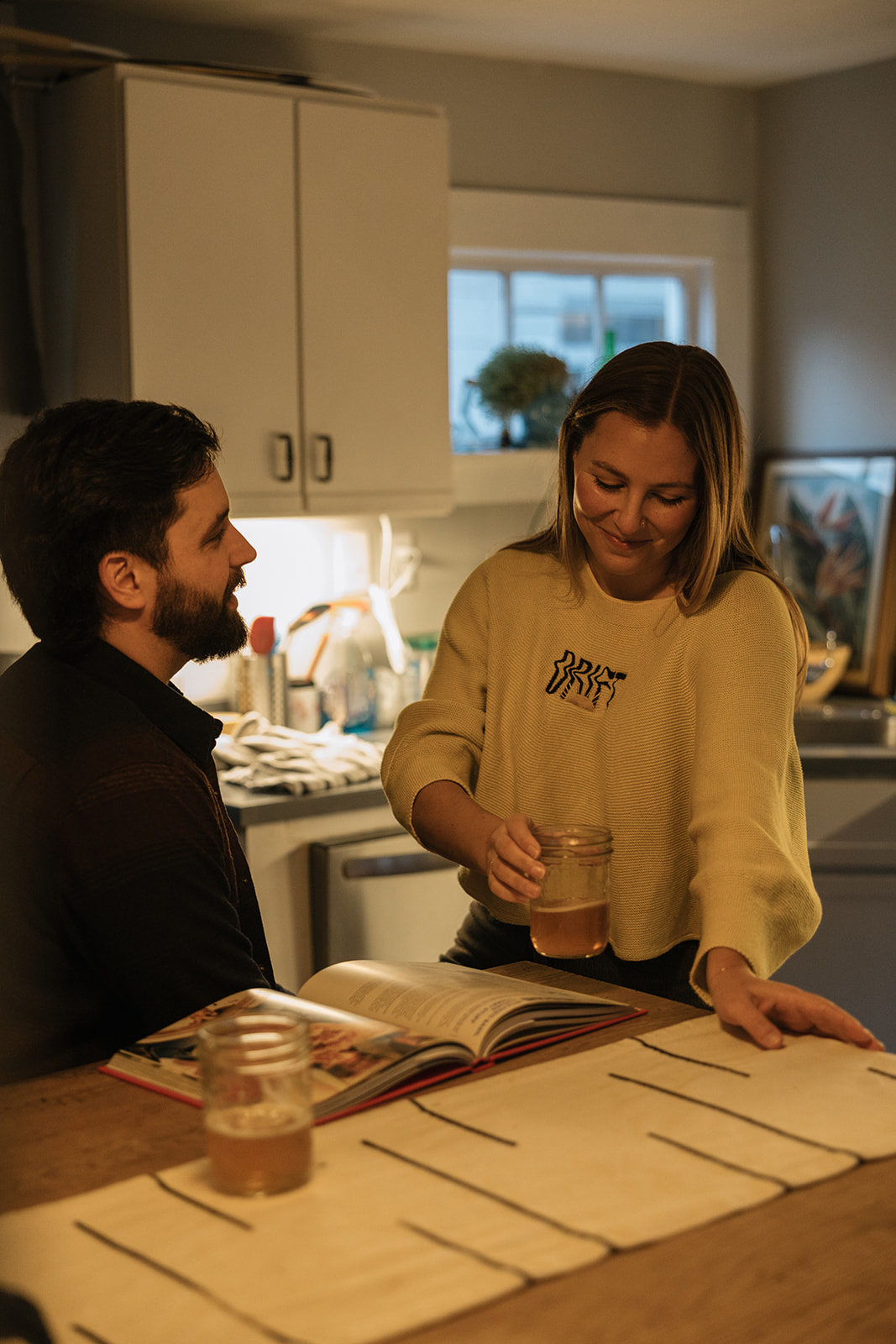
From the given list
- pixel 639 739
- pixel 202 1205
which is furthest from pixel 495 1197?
pixel 639 739

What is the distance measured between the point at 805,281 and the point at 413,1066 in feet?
10.9

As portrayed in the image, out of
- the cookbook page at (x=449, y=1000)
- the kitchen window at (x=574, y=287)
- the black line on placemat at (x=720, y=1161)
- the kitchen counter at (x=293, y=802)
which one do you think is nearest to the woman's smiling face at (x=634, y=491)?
the cookbook page at (x=449, y=1000)

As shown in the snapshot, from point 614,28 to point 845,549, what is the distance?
1404mm

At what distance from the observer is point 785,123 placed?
13.2 ft

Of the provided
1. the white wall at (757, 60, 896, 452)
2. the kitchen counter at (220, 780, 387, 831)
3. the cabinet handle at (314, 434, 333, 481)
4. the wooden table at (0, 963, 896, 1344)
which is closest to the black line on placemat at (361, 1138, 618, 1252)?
the wooden table at (0, 963, 896, 1344)

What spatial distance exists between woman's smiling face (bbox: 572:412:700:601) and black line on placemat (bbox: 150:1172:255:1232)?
0.91m

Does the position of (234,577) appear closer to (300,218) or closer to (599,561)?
(599,561)

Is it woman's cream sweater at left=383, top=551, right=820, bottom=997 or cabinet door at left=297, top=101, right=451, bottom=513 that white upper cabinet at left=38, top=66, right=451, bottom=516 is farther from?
woman's cream sweater at left=383, top=551, right=820, bottom=997

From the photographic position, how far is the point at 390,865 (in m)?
2.99

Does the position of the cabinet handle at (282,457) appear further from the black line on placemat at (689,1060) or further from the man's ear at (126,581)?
the black line on placemat at (689,1060)

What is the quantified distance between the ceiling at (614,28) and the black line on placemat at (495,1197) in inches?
105

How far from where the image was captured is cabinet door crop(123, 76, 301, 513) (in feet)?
9.37

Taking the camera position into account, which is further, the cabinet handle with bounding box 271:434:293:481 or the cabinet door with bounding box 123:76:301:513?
the cabinet handle with bounding box 271:434:293:481

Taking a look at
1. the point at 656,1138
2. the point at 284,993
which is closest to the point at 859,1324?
the point at 656,1138
